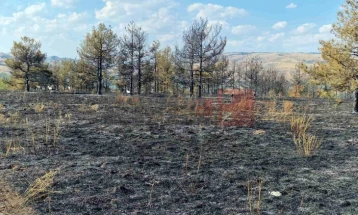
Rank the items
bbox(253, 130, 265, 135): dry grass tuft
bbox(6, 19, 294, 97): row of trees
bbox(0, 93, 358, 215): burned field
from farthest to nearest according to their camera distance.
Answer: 1. bbox(6, 19, 294, 97): row of trees
2. bbox(253, 130, 265, 135): dry grass tuft
3. bbox(0, 93, 358, 215): burned field

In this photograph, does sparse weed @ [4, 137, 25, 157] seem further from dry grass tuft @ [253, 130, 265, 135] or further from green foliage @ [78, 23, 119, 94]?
green foliage @ [78, 23, 119, 94]

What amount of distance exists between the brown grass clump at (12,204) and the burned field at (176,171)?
2 centimetres

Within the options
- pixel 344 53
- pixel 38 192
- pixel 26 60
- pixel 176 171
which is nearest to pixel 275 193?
pixel 176 171

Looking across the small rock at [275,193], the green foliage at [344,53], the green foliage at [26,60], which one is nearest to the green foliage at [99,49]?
the green foliage at [26,60]

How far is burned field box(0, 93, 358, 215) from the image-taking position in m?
3.38

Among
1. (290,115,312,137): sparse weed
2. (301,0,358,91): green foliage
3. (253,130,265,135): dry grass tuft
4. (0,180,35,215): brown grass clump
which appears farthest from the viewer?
(301,0,358,91): green foliage

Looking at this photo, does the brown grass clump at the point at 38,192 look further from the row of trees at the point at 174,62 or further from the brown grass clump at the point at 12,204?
the row of trees at the point at 174,62

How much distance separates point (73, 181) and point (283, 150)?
410 cm

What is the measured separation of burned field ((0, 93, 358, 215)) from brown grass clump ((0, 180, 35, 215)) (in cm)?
2

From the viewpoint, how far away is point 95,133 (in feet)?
24.6

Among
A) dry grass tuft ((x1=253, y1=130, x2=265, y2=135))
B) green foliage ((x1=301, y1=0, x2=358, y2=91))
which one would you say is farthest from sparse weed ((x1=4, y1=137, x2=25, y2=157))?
green foliage ((x1=301, y1=0, x2=358, y2=91))

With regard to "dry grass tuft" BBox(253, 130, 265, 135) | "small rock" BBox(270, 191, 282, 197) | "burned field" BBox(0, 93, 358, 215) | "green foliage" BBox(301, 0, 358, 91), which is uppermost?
"green foliage" BBox(301, 0, 358, 91)

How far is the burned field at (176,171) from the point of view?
133 inches

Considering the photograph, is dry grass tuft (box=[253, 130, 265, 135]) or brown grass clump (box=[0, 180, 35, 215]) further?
dry grass tuft (box=[253, 130, 265, 135])
